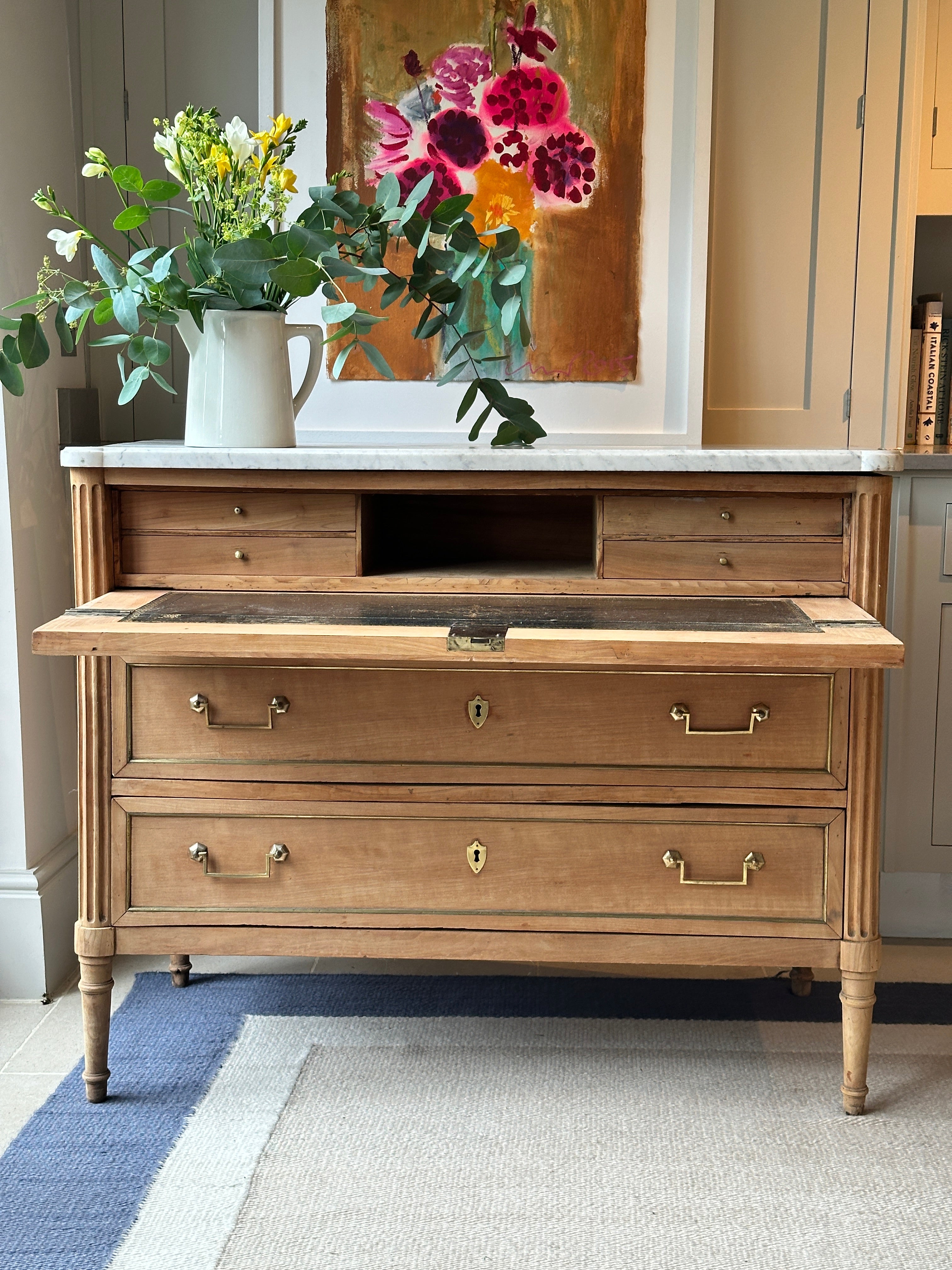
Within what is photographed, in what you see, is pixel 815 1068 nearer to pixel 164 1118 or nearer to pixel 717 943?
pixel 717 943

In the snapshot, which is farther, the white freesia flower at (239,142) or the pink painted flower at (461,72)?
the pink painted flower at (461,72)

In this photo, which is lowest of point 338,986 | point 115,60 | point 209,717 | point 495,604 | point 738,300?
point 338,986

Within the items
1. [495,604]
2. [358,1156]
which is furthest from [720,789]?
[358,1156]

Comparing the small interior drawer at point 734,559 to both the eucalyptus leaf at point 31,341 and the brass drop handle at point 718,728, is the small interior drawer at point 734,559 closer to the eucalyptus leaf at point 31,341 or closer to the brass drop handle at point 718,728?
the brass drop handle at point 718,728

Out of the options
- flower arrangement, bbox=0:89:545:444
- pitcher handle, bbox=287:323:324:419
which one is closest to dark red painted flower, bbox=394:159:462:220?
flower arrangement, bbox=0:89:545:444

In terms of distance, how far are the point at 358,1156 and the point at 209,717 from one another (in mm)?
637

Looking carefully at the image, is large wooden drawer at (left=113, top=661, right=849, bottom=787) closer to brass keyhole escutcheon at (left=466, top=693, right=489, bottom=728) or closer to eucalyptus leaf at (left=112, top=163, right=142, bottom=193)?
brass keyhole escutcheon at (left=466, top=693, right=489, bottom=728)

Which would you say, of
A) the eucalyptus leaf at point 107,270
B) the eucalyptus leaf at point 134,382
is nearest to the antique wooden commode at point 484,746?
the eucalyptus leaf at point 134,382

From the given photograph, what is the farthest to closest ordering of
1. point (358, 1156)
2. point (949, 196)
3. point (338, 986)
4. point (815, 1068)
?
point (949, 196) < point (338, 986) < point (815, 1068) < point (358, 1156)

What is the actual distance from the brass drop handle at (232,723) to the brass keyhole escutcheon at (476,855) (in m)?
0.32

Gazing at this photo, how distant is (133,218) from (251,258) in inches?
7.9

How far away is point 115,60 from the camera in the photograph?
2.11 meters

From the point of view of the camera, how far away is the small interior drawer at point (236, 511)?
63.2 inches

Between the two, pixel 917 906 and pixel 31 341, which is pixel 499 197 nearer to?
pixel 31 341
